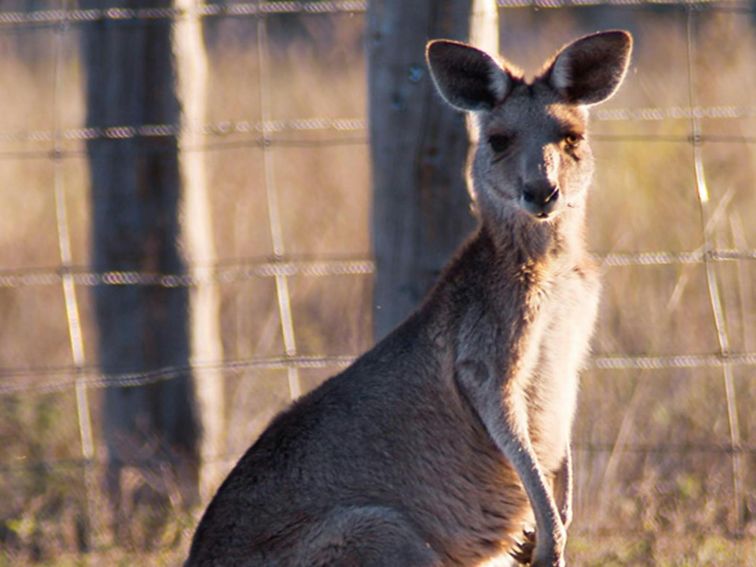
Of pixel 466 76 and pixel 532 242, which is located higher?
pixel 466 76

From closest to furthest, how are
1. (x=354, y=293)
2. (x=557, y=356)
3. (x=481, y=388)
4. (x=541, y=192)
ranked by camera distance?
(x=541, y=192) → (x=481, y=388) → (x=557, y=356) → (x=354, y=293)

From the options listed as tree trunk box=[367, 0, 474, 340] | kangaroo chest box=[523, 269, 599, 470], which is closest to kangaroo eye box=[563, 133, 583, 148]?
kangaroo chest box=[523, 269, 599, 470]

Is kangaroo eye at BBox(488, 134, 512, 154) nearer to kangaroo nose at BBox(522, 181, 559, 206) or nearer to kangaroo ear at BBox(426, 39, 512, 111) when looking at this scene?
kangaroo ear at BBox(426, 39, 512, 111)

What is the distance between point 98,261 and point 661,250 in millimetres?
3160

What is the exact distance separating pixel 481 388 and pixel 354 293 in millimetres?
4200

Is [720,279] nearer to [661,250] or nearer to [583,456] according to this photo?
[661,250]

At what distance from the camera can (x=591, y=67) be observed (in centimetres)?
404

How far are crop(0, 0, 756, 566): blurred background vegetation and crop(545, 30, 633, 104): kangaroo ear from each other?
1.33 metres

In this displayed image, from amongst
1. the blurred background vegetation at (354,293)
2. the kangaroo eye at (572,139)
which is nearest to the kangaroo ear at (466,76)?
the kangaroo eye at (572,139)

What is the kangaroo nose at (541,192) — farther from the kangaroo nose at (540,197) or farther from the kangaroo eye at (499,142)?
the kangaroo eye at (499,142)

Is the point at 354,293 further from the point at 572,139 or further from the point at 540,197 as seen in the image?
the point at 540,197

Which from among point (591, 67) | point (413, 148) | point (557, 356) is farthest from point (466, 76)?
point (557, 356)

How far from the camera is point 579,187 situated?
3.99 m

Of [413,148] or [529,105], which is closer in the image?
[529,105]
